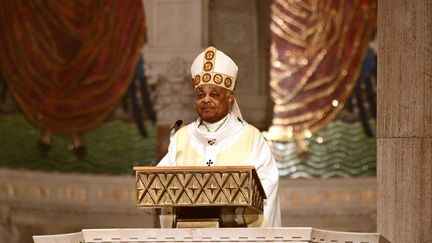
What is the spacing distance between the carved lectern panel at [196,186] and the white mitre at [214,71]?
879mm

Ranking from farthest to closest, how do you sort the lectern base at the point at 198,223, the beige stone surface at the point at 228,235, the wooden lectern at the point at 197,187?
the lectern base at the point at 198,223, the wooden lectern at the point at 197,187, the beige stone surface at the point at 228,235

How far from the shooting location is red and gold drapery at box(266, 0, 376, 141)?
15.2m

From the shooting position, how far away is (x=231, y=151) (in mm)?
8594

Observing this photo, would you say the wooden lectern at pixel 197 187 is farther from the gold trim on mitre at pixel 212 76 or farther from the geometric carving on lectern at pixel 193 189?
the gold trim on mitre at pixel 212 76

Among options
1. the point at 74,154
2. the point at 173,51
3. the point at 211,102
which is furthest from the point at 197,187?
the point at 74,154

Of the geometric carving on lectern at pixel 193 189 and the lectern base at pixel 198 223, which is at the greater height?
the geometric carving on lectern at pixel 193 189

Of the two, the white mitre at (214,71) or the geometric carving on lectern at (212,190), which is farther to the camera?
the white mitre at (214,71)

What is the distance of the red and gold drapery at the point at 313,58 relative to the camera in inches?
599

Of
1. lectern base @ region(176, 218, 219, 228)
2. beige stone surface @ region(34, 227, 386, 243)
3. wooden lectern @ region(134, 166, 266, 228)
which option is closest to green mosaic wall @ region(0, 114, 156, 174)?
lectern base @ region(176, 218, 219, 228)

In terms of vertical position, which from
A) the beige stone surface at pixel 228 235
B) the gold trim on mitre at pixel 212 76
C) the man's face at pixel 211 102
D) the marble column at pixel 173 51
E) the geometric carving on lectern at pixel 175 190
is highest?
the marble column at pixel 173 51

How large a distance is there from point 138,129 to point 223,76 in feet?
22.5

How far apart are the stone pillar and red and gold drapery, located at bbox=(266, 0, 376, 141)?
18.1ft

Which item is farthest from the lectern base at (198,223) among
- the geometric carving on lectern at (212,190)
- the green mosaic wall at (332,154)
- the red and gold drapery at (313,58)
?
the red and gold drapery at (313,58)

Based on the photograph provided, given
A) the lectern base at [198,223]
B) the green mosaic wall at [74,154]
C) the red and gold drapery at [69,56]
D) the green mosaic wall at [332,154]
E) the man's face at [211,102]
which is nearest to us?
the lectern base at [198,223]
